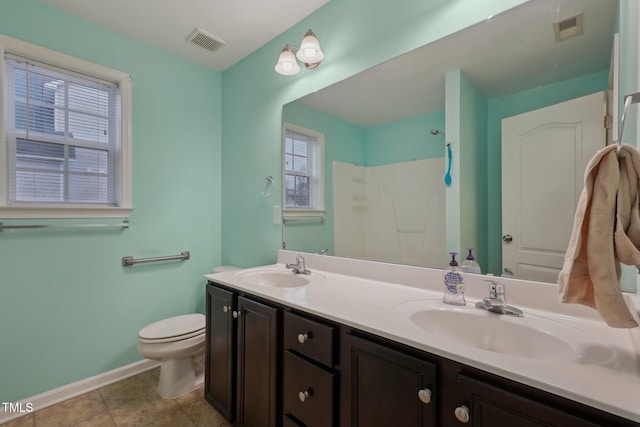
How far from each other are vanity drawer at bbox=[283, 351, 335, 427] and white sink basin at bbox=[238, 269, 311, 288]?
0.54m

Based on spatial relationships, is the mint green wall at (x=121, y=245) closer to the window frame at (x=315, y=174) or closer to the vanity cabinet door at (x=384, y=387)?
the window frame at (x=315, y=174)

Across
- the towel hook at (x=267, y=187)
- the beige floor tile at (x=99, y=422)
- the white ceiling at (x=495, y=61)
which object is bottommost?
the beige floor tile at (x=99, y=422)

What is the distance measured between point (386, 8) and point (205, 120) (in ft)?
5.69

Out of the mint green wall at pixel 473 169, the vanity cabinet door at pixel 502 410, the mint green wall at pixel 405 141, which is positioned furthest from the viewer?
the mint green wall at pixel 405 141

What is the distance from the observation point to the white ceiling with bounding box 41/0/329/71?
1.74 m

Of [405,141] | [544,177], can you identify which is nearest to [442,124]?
[405,141]

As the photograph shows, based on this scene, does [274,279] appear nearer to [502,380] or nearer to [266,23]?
[502,380]

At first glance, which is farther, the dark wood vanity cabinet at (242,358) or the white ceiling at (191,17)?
the white ceiling at (191,17)

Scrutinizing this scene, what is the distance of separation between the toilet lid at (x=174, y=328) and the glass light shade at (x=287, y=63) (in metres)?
1.79

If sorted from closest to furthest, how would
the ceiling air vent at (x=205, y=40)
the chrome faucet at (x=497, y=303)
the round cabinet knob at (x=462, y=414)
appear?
the round cabinet knob at (x=462, y=414), the chrome faucet at (x=497, y=303), the ceiling air vent at (x=205, y=40)

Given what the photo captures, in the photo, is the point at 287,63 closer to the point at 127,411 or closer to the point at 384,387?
the point at 384,387

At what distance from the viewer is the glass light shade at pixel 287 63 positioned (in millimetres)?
1730

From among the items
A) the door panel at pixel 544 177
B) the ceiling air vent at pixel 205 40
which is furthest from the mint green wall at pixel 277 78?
the door panel at pixel 544 177

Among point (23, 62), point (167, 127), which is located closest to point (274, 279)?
point (167, 127)
